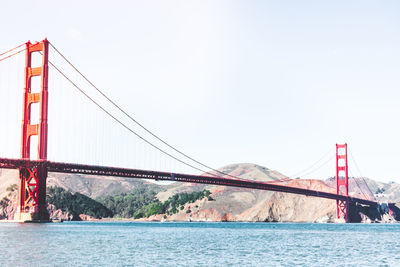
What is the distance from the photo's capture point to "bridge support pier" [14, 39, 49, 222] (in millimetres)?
68062

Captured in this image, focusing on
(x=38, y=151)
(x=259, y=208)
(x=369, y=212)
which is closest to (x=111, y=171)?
(x=38, y=151)

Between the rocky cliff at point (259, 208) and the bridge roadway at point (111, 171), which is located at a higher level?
the bridge roadway at point (111, 171)

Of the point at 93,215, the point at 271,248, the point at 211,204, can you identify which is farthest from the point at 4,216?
the point at 271,248

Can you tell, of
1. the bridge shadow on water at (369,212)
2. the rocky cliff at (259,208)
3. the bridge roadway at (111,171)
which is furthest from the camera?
the rocky cliff at (259,208)

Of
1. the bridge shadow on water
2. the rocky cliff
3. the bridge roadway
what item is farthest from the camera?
the rocky cliff

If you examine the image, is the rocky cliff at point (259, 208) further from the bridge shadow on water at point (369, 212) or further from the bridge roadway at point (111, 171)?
the bridge roadway at point (111, 171)

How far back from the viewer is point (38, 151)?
224 ft

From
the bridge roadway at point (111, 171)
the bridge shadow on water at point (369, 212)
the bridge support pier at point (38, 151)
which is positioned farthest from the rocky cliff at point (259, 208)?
the bridge support pier at point (38, 151)

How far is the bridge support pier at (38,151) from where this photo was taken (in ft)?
223

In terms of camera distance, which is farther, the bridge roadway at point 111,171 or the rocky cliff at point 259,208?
the rocky cliff at point 259,208

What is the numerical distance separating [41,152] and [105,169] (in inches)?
365

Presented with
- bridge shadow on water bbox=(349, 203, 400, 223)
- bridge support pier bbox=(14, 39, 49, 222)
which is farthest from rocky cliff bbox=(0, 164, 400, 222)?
bridge support pier bbox=(14, 39, 49, 222)

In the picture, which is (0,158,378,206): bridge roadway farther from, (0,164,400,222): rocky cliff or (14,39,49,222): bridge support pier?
(0,164,400,222): rocky cliff

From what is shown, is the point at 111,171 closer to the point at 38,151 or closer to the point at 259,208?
the point at 38,151
